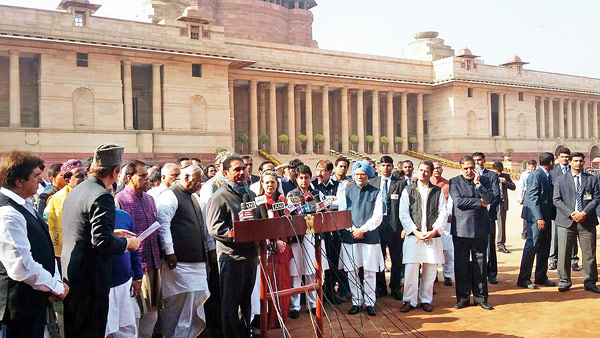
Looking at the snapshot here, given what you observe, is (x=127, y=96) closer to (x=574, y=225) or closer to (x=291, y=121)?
(x=291, y=121)

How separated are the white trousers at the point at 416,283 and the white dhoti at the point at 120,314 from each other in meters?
3.68

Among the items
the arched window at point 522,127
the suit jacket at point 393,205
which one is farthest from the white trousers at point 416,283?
the arched window at point 522,127

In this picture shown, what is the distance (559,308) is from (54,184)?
21.3 ft

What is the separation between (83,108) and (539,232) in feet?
69.4

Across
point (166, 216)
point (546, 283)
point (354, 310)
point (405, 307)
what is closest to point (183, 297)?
point (166, 216)

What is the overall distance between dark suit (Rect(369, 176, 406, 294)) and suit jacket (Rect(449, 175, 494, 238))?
32.3 inches

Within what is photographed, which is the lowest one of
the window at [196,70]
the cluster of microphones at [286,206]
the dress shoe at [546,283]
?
the dress shoe at [546,283]

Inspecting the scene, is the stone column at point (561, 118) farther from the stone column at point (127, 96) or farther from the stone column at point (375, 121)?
the stone column at point (127, 96)

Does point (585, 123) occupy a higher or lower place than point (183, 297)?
higher

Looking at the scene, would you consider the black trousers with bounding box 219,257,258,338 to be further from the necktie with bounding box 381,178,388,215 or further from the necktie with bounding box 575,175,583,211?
the necktie with bounding box 575,175,583,211

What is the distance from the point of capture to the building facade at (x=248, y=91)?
23.2 metres

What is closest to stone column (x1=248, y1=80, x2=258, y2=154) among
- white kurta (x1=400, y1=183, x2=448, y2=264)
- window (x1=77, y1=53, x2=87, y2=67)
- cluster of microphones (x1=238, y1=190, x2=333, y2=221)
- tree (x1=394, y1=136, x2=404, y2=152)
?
window (x1=77, y1=53, x2=87, y2=67)

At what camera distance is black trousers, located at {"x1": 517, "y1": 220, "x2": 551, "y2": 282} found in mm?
7949

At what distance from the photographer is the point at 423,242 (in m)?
7.05
